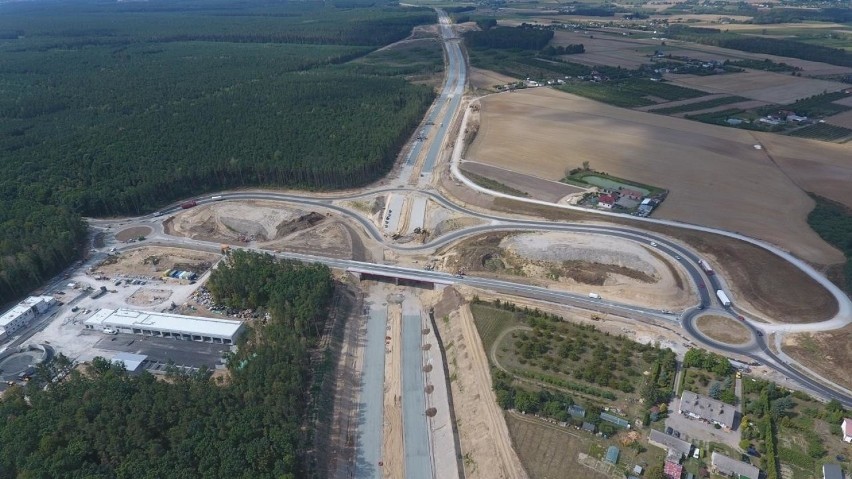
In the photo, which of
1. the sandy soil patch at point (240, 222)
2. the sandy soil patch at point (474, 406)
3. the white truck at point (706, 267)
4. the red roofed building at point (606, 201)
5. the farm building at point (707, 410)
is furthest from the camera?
the red roofed building at point (606, 201)

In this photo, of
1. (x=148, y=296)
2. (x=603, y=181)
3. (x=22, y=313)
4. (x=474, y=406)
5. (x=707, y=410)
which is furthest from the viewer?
(x=603, y=181)

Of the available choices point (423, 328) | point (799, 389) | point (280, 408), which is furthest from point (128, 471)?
point (799, 389)

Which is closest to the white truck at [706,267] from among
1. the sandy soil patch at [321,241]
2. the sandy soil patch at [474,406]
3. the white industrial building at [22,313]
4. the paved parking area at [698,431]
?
the paved parking area at [698,431]

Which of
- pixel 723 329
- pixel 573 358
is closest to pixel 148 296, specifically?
pixel 573 358

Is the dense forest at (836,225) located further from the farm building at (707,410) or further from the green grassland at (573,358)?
the green grassland at (573,358)

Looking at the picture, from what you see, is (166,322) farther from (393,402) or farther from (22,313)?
(393,402)

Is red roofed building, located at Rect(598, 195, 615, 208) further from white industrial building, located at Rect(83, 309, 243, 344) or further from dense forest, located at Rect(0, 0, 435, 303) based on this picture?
white industrial building, located at Rect(83, 309, 243, 344)

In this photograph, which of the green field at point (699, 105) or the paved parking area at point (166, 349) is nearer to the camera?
the paved parking area at point (166, 349)
